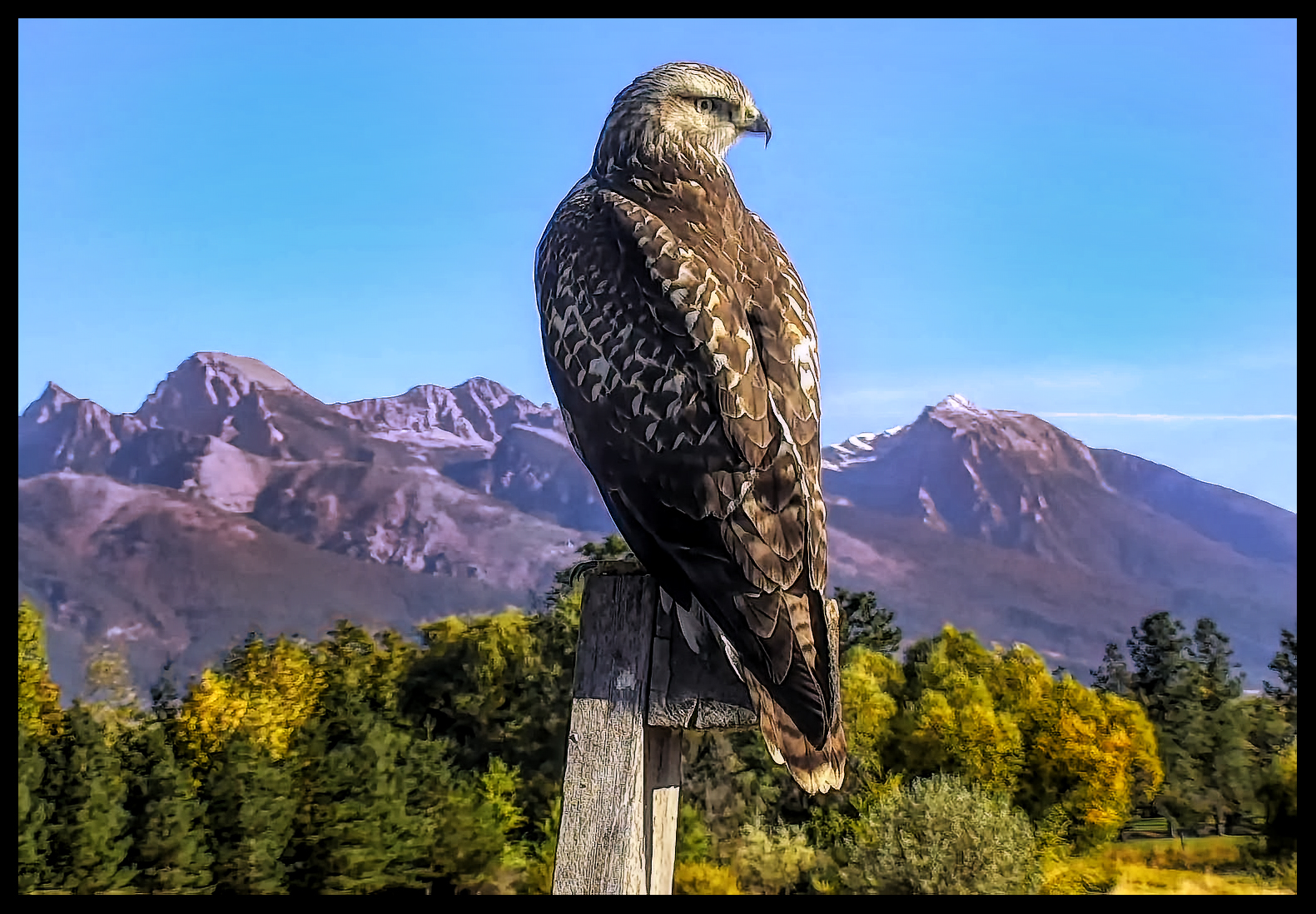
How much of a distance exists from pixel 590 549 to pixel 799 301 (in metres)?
16.7

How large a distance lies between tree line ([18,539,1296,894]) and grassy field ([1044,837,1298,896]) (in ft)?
1.89

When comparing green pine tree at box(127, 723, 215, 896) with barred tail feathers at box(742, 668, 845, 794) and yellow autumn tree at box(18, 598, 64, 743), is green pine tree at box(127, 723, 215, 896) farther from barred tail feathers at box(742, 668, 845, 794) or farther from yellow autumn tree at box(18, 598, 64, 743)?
barred tail feathers at box(742, 668, 845, 794)

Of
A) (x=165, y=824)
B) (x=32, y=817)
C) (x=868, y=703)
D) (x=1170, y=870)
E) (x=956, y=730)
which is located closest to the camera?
(x=32, y=817)

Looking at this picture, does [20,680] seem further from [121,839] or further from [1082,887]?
[1082,887]

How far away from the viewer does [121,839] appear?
20391 millimetres

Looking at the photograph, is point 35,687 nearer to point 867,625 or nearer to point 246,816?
point 246,816

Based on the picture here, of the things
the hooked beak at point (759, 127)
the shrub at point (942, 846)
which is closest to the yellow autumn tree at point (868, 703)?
the shrub at point (942, 846)

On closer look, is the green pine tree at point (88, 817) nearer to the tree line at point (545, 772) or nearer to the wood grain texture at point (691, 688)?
the tree line at point (545, 772)

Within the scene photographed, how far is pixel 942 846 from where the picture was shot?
20859 millimetres

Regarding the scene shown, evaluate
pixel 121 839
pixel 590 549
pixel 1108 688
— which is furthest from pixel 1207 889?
pixel 121 839

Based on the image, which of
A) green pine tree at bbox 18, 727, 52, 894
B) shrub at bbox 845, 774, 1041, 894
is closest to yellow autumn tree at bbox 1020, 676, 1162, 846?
shrub at bbox 845, 774, 1041, 894

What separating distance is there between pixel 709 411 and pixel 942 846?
67.5 ft

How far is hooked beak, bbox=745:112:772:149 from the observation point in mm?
4469

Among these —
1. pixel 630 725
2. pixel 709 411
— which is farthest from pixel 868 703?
pixel 630 725
